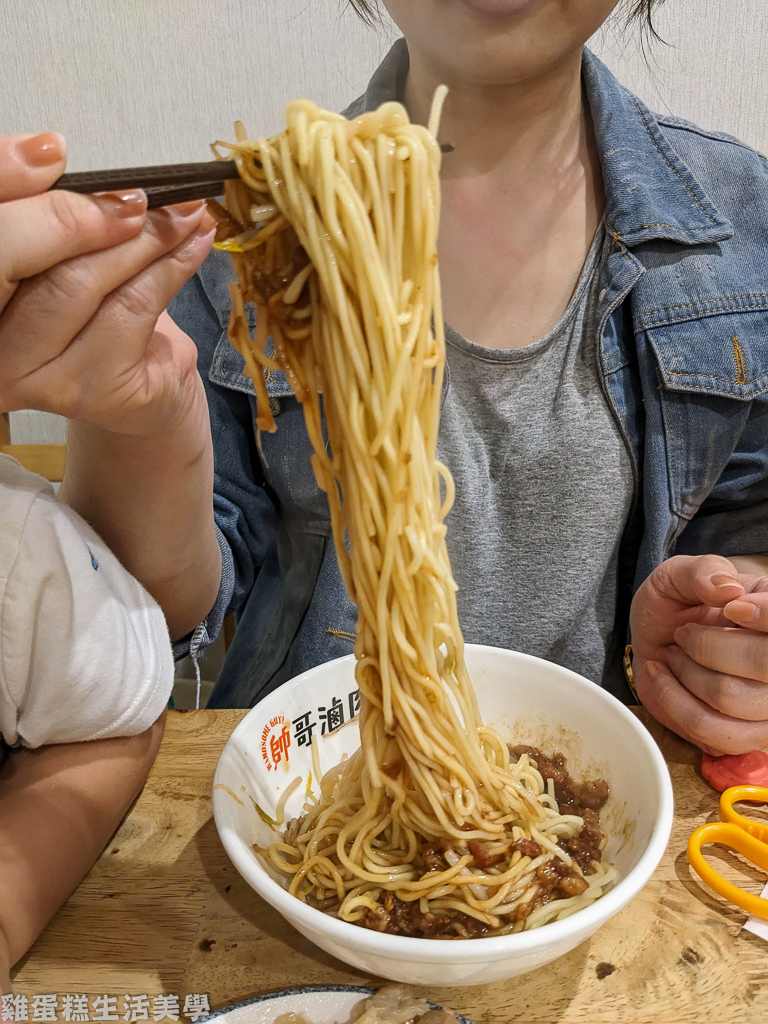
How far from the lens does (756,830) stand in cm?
88

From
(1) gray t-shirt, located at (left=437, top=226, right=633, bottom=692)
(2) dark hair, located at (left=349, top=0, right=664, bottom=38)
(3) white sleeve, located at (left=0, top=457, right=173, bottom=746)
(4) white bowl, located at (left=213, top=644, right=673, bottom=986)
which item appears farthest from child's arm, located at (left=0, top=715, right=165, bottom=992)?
(2) dark hair, located at (left=349, top=0, right=664, bottom=38)

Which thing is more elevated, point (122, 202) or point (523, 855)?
point (122, 202)

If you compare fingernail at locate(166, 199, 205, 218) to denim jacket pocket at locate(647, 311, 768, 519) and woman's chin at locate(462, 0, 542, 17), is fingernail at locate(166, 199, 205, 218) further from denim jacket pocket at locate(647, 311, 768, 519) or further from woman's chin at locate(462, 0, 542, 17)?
denim jacket pocket at locate(647, 311, 768, 519)

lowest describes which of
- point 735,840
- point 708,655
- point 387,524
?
point 735,840

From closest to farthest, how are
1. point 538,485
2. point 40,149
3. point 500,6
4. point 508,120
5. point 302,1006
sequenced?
point 40,149
point 302,1006
point 500,6
point 508,120
point 538,485

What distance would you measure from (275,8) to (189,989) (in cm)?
204

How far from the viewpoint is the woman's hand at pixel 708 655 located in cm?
93

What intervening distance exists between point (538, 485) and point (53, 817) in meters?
0.97

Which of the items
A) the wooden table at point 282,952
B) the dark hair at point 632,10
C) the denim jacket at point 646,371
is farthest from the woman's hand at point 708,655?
the dark hair at point 632,10

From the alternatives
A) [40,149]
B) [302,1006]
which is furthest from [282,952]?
[40,149]

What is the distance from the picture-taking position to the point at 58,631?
0.81 meters

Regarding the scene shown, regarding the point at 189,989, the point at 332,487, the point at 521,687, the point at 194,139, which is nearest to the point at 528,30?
the point at 332,487

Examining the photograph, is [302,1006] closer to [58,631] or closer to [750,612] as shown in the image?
[58,631]

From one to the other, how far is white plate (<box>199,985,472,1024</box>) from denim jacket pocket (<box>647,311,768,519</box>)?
1010 millimetres
